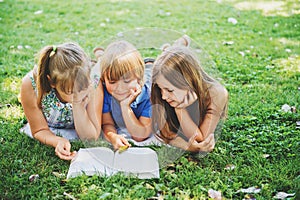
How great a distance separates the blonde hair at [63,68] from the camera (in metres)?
2.42

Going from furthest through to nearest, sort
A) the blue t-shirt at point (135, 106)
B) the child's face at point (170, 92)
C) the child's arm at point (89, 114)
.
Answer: the blue t-shirt at point (135, 106), the child's arm at point (89, 114), the child's face at point (170, 92)

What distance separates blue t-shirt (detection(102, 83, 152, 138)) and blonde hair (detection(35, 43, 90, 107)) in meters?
0.30

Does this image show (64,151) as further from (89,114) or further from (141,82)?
(141,82)

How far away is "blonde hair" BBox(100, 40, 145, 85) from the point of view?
2480mm

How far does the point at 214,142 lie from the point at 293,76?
1.65 m

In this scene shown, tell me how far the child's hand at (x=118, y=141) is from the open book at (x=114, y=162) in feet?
0.16

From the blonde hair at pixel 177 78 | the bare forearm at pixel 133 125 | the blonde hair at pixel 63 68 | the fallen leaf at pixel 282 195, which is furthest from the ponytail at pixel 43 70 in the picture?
the fallen leaf at pixel 282 195

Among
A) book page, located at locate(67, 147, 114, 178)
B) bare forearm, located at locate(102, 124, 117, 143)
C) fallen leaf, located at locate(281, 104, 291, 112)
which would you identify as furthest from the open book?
fallen leaf, located at locate(281, 104, 291, 112)

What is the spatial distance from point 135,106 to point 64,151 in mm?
564

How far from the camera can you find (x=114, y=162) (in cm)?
250

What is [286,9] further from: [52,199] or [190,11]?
[52,199]

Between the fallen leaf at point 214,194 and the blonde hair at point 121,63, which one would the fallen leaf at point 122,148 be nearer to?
the blonde hair at point 121,63

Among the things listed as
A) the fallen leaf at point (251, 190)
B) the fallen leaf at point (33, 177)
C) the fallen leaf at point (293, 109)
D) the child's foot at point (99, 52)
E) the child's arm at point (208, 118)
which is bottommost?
the fallen leaf at point (293, 109)

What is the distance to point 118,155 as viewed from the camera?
2.55 meters
